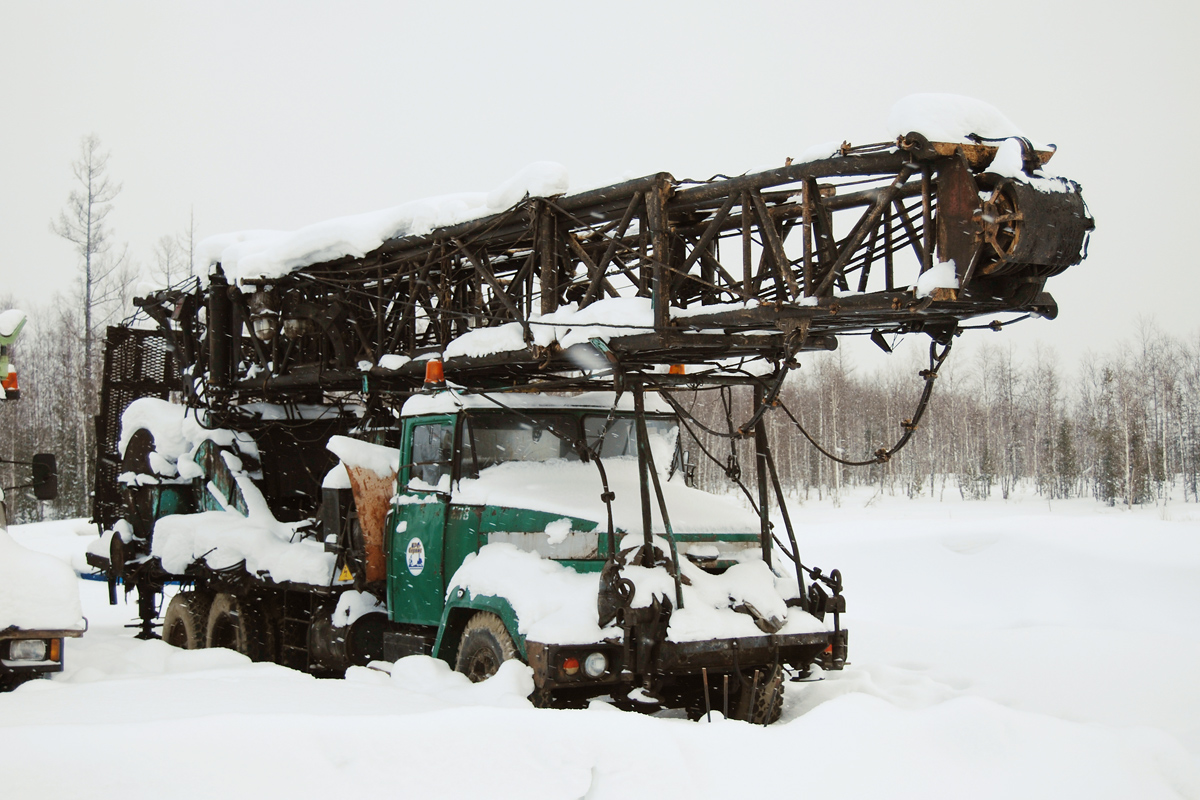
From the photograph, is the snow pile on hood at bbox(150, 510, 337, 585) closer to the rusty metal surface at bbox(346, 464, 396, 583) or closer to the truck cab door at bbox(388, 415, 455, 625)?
the rusty metal surface at bbox(346, 464, 396, 583)

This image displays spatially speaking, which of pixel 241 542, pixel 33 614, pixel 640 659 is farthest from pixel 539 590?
pixel 241 542

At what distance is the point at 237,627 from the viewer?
10.1m

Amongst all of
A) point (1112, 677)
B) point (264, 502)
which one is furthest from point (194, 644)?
point (1112, 677)

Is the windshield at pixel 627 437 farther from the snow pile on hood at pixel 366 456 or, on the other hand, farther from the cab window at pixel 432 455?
the snow pile on hood at pixel 366 456

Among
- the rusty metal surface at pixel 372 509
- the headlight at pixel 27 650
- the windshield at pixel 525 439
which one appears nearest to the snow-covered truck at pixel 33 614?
the headlight at pixel 27 650

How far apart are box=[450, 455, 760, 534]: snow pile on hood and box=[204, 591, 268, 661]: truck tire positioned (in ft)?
12.1

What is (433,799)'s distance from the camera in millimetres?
4184

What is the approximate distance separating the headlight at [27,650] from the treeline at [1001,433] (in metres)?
28.7

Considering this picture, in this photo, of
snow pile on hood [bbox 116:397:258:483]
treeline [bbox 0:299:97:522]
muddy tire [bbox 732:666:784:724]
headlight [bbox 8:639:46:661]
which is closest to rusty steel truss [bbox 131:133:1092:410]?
snow pile on hood [bbox 116:397:258:483]

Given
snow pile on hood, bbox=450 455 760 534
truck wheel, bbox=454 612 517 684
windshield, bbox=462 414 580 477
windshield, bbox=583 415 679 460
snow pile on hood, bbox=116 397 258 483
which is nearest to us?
truck wheel, bbox=454 612 517 684

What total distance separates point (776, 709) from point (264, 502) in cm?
616

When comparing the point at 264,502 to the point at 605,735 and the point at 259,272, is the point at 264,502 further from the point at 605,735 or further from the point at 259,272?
the point at 605,735

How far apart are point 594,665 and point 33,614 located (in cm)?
361

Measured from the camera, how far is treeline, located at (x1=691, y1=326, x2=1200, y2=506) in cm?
3656
